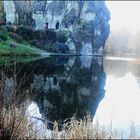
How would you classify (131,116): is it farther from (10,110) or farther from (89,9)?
(89,9)

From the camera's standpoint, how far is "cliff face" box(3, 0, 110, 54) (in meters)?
97.0

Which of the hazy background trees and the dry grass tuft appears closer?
the dry grass tuft

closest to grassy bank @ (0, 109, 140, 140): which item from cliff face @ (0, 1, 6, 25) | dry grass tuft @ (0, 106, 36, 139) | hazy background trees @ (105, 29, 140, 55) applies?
dry grass tuft @ (0, 106, 36, 139)

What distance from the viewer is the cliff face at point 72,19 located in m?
97.0

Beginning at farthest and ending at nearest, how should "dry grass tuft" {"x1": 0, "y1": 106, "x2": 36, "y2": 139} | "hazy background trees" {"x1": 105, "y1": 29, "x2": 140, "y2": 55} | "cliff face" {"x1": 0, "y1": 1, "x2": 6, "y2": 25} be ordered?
"hazy background trees" {"x1": 105, "y1": 29, "x2": 140, "y2": 55}
"cliff face" {"x1": 0, "y1": 1, "x2": 6, "y2": 25}
"dry grass tuft" {"x1": 0, "y1": 106, "x2": 36, "y2": 139}

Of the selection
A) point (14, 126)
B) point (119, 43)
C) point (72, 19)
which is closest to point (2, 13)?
point (72, 19)

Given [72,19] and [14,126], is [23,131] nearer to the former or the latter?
[14,126]

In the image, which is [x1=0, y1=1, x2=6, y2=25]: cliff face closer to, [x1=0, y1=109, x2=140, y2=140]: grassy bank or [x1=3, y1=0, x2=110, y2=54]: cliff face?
[x1=3, y1=0, x2=110, y2=54]: cliff face

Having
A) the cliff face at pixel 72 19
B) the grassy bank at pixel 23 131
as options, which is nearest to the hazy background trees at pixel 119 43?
the cliff face at pixel 72 19

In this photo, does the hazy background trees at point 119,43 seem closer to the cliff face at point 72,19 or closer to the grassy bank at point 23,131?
the cliff face at point 72,19

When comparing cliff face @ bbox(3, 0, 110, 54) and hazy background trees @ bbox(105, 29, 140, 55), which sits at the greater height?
cliff face @ bbox(3, 0, 110, 54)

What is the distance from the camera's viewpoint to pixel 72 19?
100312mm

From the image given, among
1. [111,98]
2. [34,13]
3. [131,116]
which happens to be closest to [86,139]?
[131,116]

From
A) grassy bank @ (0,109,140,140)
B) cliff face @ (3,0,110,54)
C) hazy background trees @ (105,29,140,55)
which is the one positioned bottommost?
hazy background trees @ (105,29,140,55)
